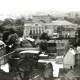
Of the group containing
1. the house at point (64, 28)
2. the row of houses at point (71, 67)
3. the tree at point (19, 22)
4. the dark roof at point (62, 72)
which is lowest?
the dark roof at point (62, 72)

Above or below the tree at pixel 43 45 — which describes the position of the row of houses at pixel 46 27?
above

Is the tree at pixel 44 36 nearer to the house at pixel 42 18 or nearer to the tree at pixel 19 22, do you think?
the house at pixel 42 18

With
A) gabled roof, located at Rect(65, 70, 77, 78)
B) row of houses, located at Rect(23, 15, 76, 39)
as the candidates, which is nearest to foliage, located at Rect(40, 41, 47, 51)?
row of houses, located at Rect(23, 15, 76, 39)

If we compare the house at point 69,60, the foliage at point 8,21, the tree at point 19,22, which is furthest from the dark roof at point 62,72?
the foliage at point 8,21

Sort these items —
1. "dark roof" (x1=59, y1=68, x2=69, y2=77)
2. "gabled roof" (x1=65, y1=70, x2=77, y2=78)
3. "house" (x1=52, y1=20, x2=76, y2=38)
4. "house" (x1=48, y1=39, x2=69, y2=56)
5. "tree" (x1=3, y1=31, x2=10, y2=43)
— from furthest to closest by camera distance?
"tree" (x1=3, y1=31, x2=10, y2=43)
"house" (x1=52, y1=20, x2=76, y2=38)
"house" (x1=48, y1=39, x2=69, y2=56)
"dark roof" (x1=59, y1=68, x2=69, y2=77)
"gabled roof" (x1=65, y1=70, x2=77, y2=78)

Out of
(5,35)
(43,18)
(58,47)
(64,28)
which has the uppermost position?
(43,18)

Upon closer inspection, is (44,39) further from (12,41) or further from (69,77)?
(69,77)

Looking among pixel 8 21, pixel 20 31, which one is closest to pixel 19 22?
pixel 20 31

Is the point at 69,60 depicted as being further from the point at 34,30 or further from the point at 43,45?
the point at 34,30

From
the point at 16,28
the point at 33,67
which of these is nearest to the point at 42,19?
the point at 16,28

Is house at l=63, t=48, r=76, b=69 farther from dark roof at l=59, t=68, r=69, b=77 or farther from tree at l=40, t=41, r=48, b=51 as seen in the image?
tree at l=40, t=41, r=48, b=51

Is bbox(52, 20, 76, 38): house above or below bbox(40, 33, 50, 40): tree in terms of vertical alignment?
above
